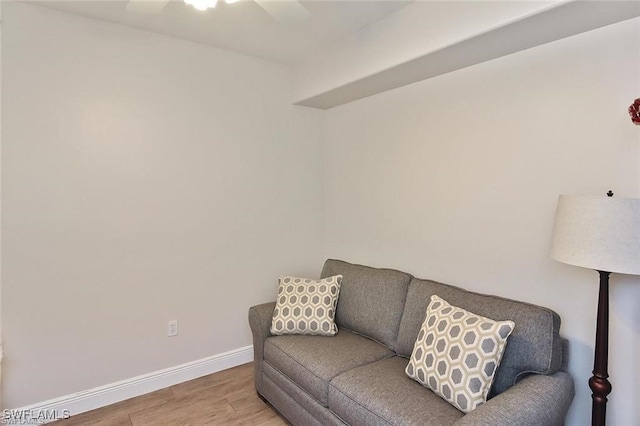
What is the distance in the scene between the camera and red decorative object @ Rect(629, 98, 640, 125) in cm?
158

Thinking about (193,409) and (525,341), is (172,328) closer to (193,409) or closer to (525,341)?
(193,409)

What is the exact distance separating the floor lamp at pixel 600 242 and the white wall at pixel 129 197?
2320 mm

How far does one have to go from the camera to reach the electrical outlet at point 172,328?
2.79 metres

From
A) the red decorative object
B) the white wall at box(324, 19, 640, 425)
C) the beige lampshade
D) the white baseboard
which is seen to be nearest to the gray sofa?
the white wall at box(324, 19, 640, 425)

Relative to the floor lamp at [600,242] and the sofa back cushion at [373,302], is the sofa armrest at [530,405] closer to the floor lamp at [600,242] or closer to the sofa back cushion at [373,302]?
the floor lamp at [600,242]

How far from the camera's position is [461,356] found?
169 cm

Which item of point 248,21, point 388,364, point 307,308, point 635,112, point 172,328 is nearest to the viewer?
point 635,112

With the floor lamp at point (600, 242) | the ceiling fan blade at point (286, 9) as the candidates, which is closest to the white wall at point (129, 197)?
the ceiling fan blade at point (286, 9)

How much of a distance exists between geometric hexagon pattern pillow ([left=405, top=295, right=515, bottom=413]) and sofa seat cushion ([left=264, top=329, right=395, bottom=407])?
397 millimetres

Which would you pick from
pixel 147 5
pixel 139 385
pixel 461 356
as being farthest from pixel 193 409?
pixel 147 5

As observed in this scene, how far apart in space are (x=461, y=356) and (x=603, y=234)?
79cm

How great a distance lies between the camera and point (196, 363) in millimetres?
2908

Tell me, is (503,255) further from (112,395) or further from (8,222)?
(8,222)

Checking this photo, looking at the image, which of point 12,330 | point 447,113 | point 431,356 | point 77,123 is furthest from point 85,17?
point 431,356
